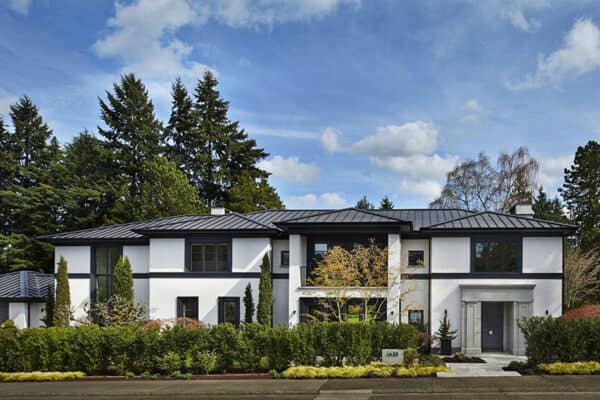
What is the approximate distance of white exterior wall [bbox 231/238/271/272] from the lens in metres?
27.6

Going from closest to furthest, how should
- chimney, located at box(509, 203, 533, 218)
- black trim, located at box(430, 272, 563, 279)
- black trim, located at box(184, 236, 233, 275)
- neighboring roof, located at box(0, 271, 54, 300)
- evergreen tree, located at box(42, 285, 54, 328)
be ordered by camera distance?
black trim, located at box(430, 272, 563, 279), black trim, located at box(184, 236, 233, 275), evergreen tree, located at box(42, 285, 54, 328), chimney, located at box(509, 203, 533, 218), neighboring roof, located at box(0, 271, 54, 300)

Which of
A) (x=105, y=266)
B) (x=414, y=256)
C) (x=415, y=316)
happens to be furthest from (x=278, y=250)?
(x=105, y=266)

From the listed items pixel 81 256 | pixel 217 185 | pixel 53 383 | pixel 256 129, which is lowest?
pixel 53 383

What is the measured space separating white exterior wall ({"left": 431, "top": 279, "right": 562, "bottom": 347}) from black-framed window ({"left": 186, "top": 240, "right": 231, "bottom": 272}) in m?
9.51

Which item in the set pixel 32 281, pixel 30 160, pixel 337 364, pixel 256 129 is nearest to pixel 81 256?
pixel 32 281

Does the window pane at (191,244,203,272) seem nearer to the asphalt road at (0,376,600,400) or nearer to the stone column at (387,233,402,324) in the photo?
the stone column at (387,233,402,324)

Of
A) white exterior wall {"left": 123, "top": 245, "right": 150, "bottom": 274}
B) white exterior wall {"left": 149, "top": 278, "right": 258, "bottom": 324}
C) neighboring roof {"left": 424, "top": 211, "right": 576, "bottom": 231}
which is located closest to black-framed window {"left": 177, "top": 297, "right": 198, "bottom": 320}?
white exterior wall {"left": 149, "top": 278, "right": 258, "bottom": 324}

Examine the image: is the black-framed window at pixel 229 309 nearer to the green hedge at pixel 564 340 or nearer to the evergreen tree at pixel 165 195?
the green hedge at pixel 564 340

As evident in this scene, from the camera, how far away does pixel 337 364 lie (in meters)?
20.1

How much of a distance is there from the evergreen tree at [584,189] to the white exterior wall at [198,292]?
26.2m

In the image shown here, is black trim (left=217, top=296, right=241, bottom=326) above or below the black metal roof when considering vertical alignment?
below

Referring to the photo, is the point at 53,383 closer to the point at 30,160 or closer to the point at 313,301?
the point at 313,301

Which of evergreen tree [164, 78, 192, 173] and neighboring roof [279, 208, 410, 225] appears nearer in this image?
neighboring roof [279, 208, 410, 225]

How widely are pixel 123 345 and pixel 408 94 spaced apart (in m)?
15.2
